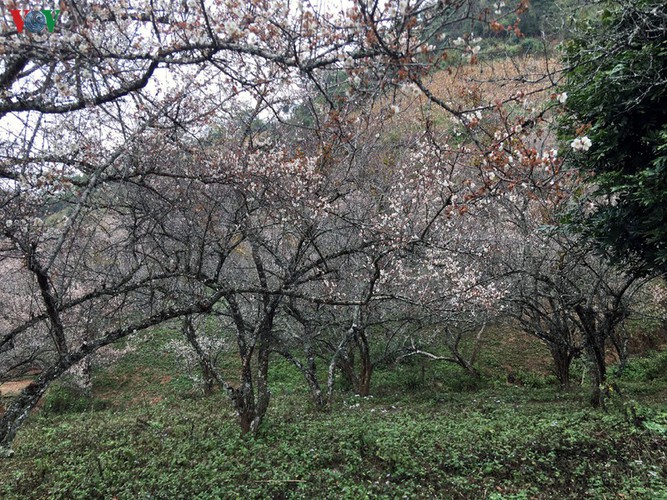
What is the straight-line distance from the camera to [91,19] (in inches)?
108

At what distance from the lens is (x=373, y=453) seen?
5395mm

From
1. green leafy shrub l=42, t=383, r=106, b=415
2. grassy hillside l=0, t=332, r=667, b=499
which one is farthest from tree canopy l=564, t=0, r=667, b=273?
green leafy shrub l=42, t=383, r=106, b=415

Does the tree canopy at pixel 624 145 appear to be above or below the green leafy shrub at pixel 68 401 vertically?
above

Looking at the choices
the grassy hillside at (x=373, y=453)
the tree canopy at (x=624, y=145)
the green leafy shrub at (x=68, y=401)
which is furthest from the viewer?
the green leafy shrub at (x=68, y=401)

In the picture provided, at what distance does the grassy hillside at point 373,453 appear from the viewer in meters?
4.34

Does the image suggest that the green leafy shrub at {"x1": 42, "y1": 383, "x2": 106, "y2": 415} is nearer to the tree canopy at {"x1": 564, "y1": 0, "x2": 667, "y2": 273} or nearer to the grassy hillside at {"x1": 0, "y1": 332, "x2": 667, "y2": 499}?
the grassy hillside at {"x1": 0, "y1": 332, "x2": 667, "y2": 499}

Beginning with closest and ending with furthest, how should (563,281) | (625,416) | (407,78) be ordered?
(407,78) < (625,416) < (563,281)

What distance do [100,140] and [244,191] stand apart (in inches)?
66.1

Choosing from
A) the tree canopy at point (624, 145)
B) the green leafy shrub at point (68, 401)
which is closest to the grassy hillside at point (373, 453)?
the tree canopy at point (624, 145)

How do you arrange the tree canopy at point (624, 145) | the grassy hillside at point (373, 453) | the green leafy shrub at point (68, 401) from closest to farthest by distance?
the grassy hillside at point (373, 453)
the tree canopy at point (624, 145)
the green leafy shrub at point (68, 401)

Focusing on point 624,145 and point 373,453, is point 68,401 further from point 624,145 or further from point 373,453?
point 624,145

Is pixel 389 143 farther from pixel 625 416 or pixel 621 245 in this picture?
pixel 625 416

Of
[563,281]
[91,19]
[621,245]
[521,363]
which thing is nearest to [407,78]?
[91,19]

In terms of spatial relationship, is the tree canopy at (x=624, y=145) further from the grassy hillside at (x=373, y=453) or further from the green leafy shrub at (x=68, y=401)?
the green leafy shrub at (x=68, y=401)
